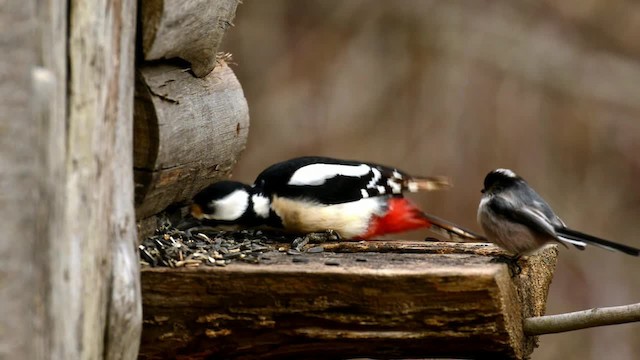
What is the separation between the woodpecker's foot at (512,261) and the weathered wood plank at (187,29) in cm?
96

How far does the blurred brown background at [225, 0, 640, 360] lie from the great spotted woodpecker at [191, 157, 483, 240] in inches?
117

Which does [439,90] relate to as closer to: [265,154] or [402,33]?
[402,33]

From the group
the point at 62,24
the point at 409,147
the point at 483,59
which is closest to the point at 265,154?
the point at 409,147

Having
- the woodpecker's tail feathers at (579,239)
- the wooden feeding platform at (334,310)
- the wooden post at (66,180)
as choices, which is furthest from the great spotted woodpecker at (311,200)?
the wooden post at (66,180)

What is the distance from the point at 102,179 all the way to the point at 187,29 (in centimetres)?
68

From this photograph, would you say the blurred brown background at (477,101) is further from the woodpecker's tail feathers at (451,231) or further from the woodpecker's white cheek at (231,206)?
the woodpecker's white cheek at (231,206)

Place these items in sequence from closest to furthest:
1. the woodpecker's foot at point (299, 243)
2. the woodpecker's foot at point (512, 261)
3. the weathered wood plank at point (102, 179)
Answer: the weathered wood plank at point (102, 179) < the woodpecker's foot at point (512, 261) < the woodpecker's foot at point (299, 243)

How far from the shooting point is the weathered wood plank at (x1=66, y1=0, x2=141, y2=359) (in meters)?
2.41

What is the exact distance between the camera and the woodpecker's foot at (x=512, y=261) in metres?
3.08

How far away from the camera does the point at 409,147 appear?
698 centimetres

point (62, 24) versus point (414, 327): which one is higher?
point (62, 24)

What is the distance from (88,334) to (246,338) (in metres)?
0.54

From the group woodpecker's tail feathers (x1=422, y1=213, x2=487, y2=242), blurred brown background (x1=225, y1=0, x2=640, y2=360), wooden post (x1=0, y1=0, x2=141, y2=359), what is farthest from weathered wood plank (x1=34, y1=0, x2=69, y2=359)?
blurred brown background (x1=225, y1=0, x2=640, y2=360)

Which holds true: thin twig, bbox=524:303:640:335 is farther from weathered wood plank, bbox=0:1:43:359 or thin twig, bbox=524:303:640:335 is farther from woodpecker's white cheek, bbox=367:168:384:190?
weathered wood plank, bbox=0:1:43:359
